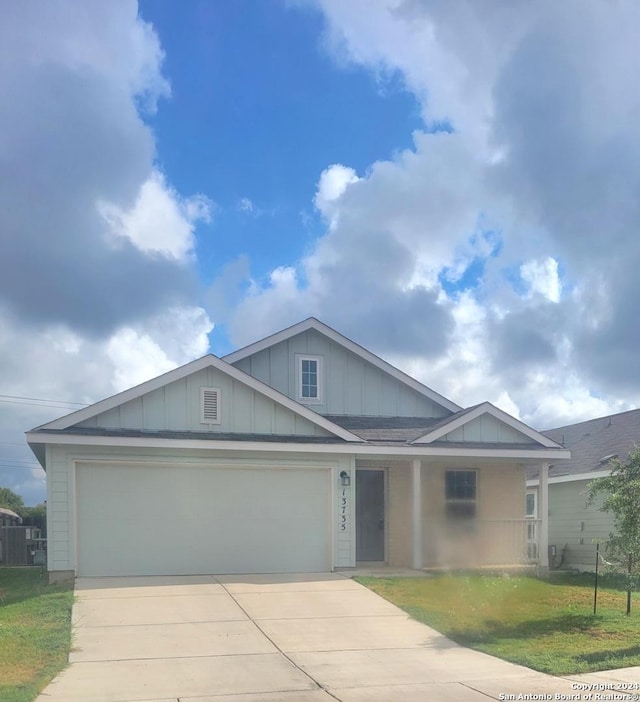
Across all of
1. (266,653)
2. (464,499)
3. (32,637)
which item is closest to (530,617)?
(266,653)

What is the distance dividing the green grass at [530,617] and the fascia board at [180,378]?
124 inches

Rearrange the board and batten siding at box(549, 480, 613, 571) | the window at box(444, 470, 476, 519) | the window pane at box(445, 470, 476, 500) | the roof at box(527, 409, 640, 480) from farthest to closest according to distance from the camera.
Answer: the roof at box(527, 409, 640, 480)
the board and batten siding at box(549, 480, 613, 571)
the window pane at box(445, 470, 476, 500)
the window at box(444, 470, 476, 519)

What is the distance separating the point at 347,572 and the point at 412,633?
478cm

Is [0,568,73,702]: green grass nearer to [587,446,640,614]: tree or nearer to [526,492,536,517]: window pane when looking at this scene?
[587,446,640,614]: tree

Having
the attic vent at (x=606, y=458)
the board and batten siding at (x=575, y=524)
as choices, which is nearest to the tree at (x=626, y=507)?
the board and batten siding at (x=575, y=524)

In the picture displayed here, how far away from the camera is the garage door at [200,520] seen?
1413 centimetres

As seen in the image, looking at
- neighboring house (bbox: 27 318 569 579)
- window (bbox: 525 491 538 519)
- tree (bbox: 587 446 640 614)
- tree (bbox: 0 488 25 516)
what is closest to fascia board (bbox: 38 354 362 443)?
neighboring house (bbox: 27 318 569 579)

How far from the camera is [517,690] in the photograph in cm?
750

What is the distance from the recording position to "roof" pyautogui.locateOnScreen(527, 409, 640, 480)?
2009cm

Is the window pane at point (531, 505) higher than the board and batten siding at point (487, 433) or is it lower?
lower

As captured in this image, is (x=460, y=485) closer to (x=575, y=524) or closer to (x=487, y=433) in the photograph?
(x=487, y=433)

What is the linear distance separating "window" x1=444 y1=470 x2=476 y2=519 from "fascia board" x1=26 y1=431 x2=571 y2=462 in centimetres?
143

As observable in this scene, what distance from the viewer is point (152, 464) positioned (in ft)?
47.6

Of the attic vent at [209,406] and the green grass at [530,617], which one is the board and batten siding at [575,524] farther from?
the attic vent at [209,406]
